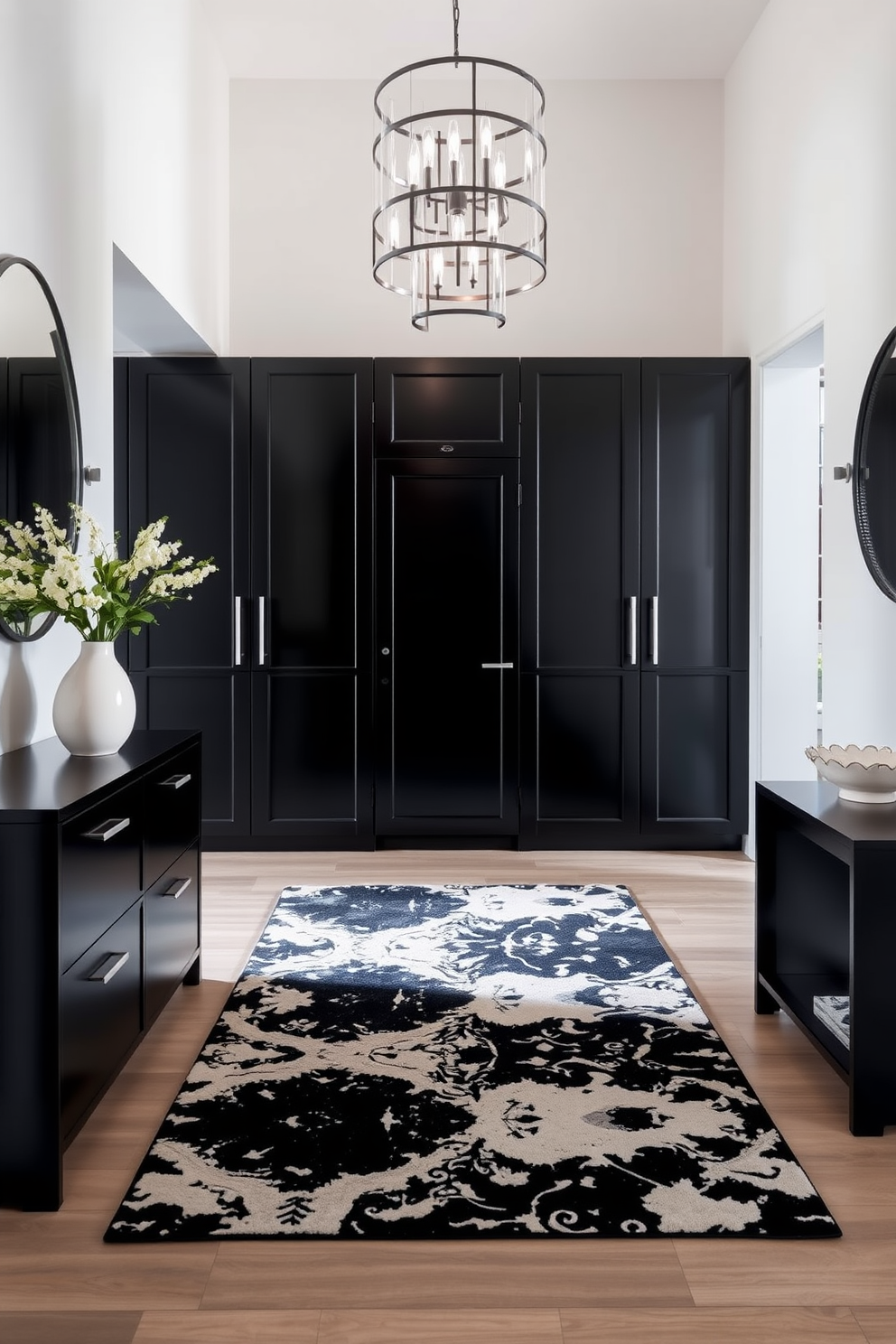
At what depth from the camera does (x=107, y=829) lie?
7.02ft

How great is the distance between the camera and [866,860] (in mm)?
2156

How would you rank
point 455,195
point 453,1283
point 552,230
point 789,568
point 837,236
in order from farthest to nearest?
1. point 552,230
2. point 789,568
3. point 837,236
4. point 455,195
5. point 453,1283

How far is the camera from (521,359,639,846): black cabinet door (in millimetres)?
4695

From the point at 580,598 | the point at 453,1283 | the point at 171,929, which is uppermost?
the point at 580,598

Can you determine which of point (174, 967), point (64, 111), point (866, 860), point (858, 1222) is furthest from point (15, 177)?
point (858, 1222)

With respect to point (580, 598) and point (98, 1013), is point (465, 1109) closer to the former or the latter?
point (98, 1013)

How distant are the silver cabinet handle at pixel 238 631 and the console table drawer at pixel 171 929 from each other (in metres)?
1.72

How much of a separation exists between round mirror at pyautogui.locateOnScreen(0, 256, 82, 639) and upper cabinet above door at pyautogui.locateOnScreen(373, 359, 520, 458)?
1939mm

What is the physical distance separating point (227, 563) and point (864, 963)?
3354 mm

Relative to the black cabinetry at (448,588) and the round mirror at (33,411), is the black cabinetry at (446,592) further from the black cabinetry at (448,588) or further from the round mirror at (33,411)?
the round mirror at (33,411)

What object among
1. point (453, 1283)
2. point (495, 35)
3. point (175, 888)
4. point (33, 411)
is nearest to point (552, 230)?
point (495, 35)

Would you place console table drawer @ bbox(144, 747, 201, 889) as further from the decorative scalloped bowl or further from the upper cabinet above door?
the upper cabinet above door

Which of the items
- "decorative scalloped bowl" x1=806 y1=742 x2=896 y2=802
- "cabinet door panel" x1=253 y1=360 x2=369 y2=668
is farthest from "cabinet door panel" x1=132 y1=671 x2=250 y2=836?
"decorative scalloped bowl" x1=806 y1=742 x2=896 y2=802

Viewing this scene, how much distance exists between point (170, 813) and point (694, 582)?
2.86m
